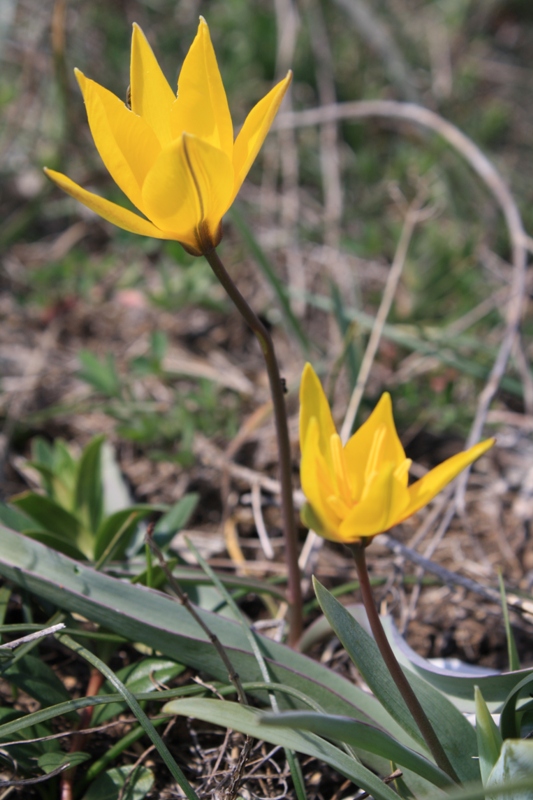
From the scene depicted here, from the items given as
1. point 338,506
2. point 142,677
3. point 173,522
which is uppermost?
point 338,506

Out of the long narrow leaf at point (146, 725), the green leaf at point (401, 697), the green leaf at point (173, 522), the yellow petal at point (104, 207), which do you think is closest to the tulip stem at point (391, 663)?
the green leaf at point (401, 697)

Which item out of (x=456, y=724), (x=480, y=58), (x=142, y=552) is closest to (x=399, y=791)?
(x=456, y=724)

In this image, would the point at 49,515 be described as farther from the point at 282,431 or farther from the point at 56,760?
the point at 282,431

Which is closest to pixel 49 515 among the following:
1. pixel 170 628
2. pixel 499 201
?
pixel 170 628

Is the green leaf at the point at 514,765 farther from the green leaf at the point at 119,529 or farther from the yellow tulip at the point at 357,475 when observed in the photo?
the green leaf at the point at 119,529

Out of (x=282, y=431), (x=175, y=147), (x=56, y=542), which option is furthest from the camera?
(x=56, y=542)

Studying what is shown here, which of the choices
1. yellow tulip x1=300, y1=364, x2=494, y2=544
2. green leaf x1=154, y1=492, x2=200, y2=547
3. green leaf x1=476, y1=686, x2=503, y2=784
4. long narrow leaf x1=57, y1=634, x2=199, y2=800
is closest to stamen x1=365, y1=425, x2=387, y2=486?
yellow tulip x1=300, y1=364, x2=494, y2=544

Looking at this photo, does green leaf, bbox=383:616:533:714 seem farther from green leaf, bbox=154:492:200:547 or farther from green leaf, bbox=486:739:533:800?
green leaf, bbox=154:492:200:547
